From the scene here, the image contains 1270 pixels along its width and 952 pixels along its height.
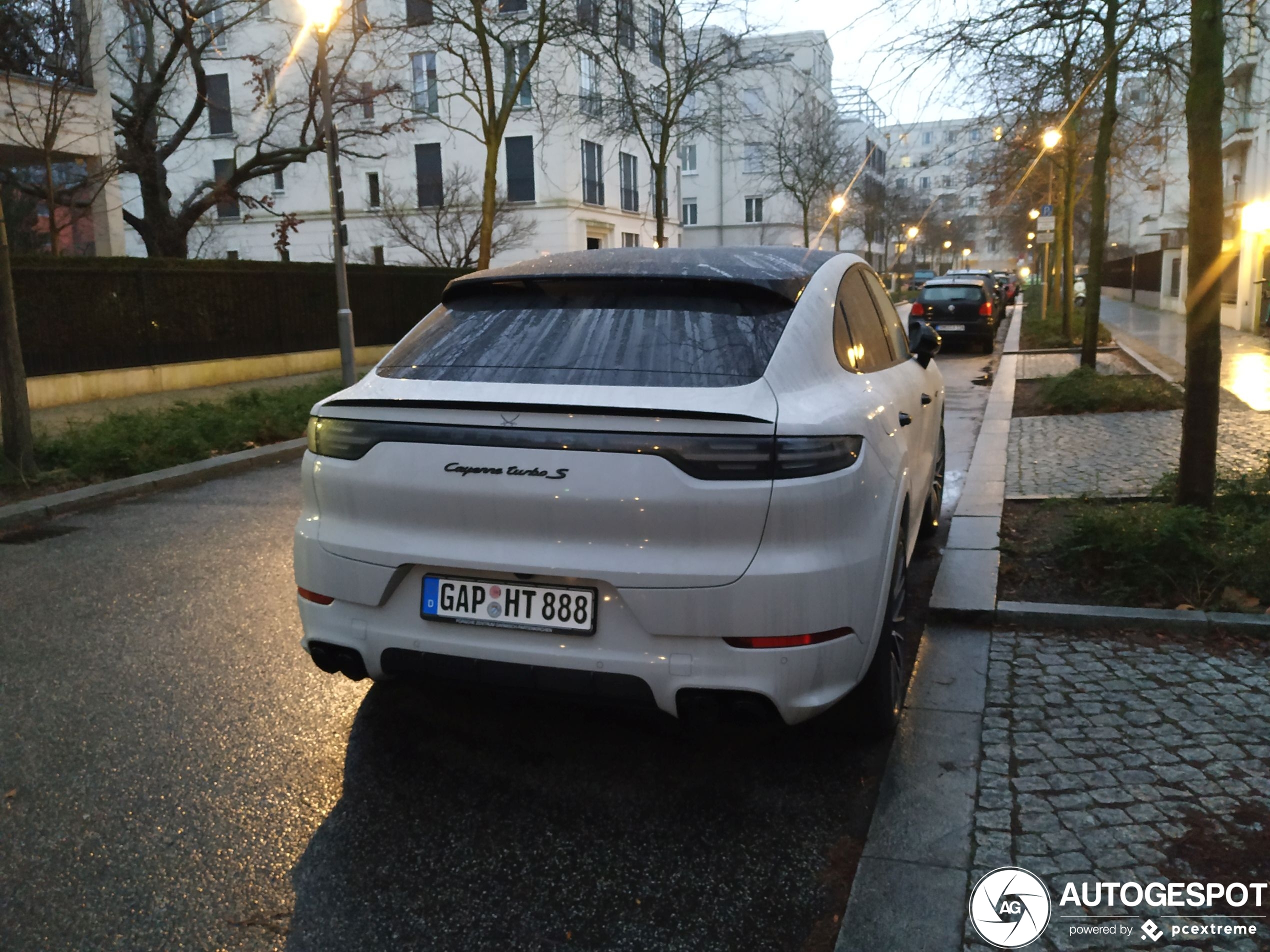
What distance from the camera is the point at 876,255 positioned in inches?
3501

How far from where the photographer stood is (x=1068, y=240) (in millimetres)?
22422

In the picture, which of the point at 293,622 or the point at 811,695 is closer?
the point at 811,695

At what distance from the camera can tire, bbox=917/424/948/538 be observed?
6.36m

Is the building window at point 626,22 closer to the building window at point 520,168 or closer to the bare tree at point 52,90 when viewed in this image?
the bare tree at point 52,90

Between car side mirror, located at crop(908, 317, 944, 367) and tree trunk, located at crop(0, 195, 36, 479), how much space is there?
7.45 meters

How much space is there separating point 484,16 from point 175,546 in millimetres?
14248

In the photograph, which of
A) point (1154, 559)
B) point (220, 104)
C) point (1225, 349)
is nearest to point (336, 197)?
point (1154, 559)

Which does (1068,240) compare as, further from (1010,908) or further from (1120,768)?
(1010,908)

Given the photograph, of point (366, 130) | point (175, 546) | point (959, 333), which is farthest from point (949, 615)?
point (366, 130)

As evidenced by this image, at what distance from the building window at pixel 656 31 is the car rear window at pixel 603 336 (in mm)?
20606

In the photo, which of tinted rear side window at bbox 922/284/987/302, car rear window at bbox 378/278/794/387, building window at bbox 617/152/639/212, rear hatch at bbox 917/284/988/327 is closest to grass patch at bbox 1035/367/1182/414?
car rear window at bbox 378/278/794/387

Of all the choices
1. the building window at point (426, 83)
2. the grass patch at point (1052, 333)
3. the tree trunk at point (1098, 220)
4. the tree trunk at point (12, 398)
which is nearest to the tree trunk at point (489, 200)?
the tree trunk at point (1098, 220)

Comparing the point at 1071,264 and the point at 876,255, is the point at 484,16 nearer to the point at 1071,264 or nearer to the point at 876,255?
the point at 1071,264

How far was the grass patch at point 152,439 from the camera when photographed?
924 cm
